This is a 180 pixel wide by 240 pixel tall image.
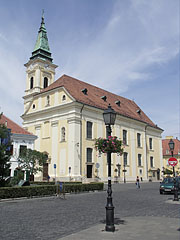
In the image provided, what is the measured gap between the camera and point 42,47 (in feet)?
166

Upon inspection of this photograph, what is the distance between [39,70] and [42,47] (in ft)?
20.6

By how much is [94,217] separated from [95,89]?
3576 cm

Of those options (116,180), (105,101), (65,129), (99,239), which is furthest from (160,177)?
(99,239)

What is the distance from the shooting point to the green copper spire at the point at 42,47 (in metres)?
49.9

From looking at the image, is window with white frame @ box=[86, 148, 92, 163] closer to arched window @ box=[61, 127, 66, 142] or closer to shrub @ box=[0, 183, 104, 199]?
arched window @ box=[61, 127, 66, 142]

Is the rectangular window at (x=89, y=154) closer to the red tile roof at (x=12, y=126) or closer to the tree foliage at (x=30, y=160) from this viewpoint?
the red tile roof at (x=12, y=126)

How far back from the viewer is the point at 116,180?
3812cm

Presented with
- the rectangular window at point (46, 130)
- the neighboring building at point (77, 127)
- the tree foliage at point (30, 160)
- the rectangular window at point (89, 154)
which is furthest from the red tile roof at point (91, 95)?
the tree foliage at point (30, 160)

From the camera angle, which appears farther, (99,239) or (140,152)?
(140,152)

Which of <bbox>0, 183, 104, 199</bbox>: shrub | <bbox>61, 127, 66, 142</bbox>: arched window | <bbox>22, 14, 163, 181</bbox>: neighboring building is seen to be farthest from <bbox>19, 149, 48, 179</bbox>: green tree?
<bbox>61, 127, 66, 142</bbox>: arched window

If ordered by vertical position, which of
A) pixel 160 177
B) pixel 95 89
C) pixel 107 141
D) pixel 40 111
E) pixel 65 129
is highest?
pixel 95 89

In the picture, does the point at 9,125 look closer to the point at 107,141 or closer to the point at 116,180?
the point at 116,180

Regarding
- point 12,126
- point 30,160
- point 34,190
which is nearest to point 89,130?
point 12,126

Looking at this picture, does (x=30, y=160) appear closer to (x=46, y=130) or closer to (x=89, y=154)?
(x=89, y=154)
